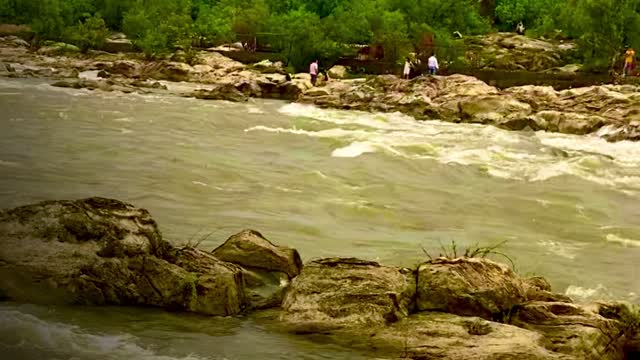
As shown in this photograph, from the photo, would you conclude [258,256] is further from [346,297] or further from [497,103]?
[497,103]

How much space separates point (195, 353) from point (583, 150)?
18.3 metres

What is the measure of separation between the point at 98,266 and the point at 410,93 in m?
26.1

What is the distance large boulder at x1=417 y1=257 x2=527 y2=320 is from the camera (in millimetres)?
6785

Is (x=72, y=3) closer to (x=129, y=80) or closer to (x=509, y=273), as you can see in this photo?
(x=129, y=80)

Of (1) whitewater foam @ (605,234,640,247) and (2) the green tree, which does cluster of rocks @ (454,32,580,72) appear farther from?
(1) whitewater foam @ (605,234,640,247)

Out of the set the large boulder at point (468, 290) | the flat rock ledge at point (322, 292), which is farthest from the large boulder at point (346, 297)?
the large boulder at point (468, 290)

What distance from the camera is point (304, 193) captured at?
45.0ft

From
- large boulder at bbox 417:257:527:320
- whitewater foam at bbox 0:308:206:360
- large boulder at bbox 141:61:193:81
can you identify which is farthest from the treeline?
whitewater foam at bbox 0:308:206:360

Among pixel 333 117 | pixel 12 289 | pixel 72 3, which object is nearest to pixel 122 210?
pixel 12 289

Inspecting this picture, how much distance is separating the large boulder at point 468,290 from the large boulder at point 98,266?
1759mm

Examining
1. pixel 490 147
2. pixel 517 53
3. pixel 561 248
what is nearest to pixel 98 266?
pixel 561 248

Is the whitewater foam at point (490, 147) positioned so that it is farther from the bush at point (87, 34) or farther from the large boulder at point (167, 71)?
the bush at point (87, 34)

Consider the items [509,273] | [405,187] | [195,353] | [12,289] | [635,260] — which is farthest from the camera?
[405,187]

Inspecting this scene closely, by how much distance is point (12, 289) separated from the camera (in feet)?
20.9
